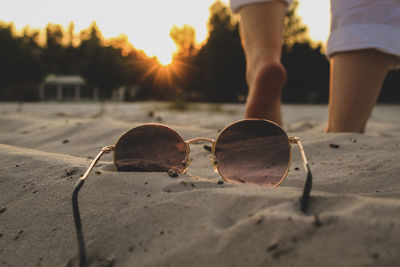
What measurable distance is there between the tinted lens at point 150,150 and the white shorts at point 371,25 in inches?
50.3

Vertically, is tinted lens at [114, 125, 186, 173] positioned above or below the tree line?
below

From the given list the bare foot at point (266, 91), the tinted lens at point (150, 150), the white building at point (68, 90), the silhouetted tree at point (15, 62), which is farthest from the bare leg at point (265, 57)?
the white building at point (68, 90)

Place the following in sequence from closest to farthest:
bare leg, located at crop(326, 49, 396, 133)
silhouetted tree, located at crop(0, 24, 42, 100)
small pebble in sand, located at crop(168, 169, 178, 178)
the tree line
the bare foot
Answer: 1. small pebble in sand, located at crop(168, 169, 178, 178)
2. bare leg, located at crop(326, 49, 396, 133)
3. the bare foot
4. the tree line
5. silhouetted tree, located at crop(0, 24, 42, 100)

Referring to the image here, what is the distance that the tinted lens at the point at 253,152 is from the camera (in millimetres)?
1240

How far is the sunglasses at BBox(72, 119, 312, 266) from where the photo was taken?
1238 millimetres

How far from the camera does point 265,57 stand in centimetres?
236

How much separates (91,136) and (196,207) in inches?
65.7

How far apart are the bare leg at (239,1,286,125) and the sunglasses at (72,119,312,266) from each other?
0.97 metres

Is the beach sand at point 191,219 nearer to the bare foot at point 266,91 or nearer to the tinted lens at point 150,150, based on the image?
the tinted lens at point 150,150

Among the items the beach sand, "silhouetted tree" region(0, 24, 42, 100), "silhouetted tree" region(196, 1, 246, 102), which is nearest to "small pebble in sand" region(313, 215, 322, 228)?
the beach sand

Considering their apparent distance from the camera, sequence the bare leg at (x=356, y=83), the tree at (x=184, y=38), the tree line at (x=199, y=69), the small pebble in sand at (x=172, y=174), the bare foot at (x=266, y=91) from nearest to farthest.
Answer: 1. the small pebble in sand at (x=172, y=174)
2. the bare leg at (x=356, y=83)
3. the bare foot at (x=266, y=91)
4. the tree line at (x=199, y=69)
5. the tree at (x=184, y=38)

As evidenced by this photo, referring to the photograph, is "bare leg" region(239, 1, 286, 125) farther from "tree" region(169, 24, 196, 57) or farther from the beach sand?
"tree" region(169, 24, 196, 57)

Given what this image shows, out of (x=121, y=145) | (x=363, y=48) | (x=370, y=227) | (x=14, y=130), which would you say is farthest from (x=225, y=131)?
(x=14, y=130)

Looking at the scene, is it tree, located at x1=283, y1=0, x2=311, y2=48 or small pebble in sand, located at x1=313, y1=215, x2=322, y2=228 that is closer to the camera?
small pebble in sand, located at x1=313, y1=215, x2=322, y2=228
